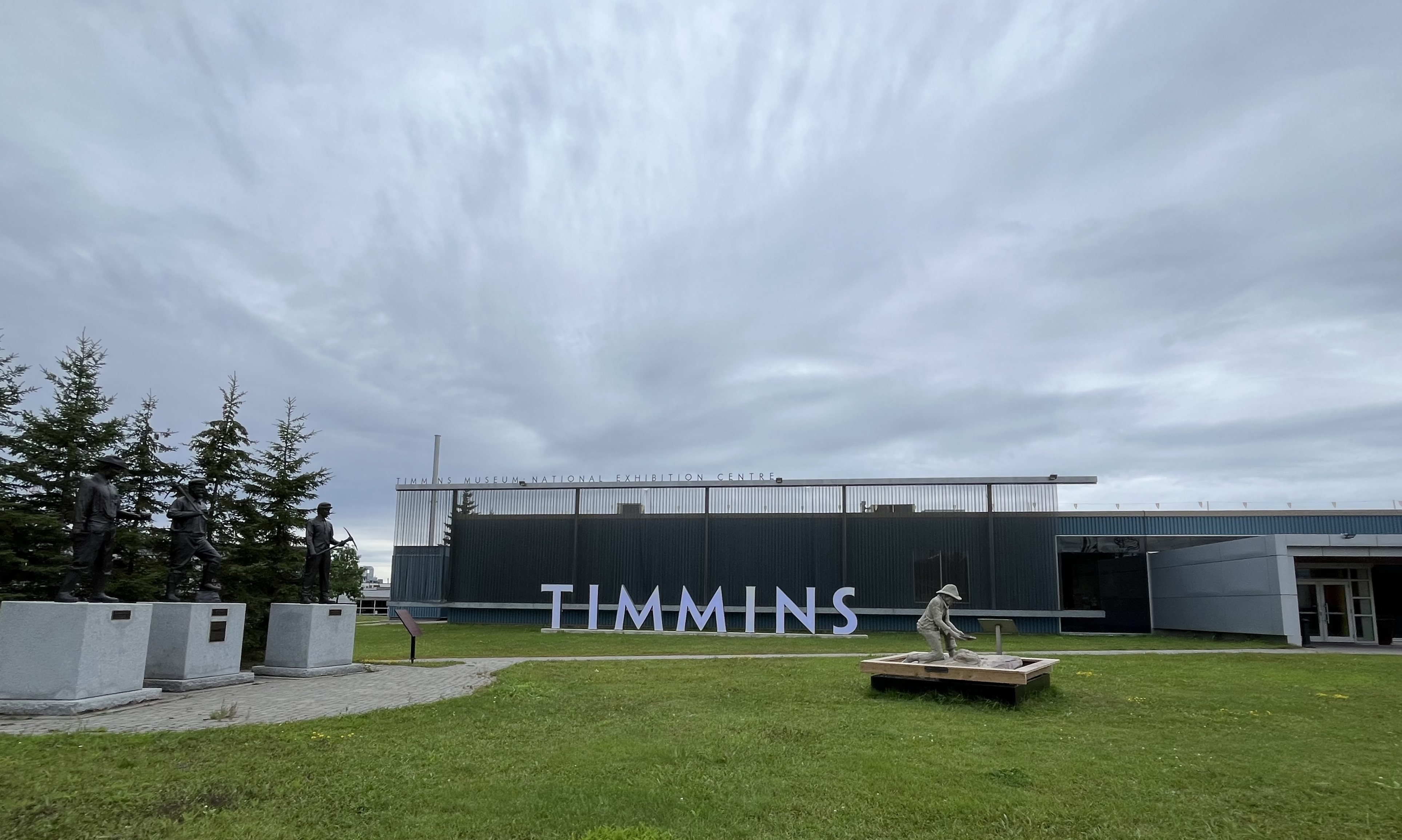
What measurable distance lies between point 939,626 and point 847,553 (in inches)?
783

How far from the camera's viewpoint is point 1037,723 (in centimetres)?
992

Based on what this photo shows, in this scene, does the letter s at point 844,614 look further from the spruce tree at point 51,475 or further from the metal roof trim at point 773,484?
the spruce tree at point 51,475

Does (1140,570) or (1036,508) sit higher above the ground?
(1036,508)

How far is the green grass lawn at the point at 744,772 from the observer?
5922 mm

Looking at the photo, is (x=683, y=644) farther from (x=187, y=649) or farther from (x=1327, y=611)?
Result: (x=1327, y=611)

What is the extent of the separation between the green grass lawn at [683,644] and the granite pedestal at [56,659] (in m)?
9.71

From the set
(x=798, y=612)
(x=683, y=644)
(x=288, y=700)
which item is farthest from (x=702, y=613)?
(x=288, y=700)

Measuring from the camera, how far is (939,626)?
12328 millimetres

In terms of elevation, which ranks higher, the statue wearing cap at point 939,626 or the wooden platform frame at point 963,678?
the statue wearing cap at point 939,626

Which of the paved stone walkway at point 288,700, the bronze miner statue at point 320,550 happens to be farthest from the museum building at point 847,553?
the bronze miner statue at point 320,550

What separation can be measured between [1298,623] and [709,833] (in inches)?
1000

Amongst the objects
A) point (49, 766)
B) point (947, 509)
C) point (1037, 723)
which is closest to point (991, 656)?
point (1037, 723)

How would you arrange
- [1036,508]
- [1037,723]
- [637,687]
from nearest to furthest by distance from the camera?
[1037,723], [637,687], [1036,508]

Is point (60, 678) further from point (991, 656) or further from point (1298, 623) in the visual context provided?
point (1298, 623)
